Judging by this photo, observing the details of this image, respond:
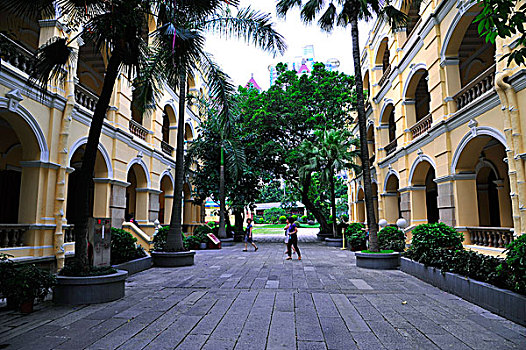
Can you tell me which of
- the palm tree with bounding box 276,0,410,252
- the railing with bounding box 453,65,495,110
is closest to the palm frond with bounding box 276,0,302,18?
the palm tree with bounding box 276,0,410,252

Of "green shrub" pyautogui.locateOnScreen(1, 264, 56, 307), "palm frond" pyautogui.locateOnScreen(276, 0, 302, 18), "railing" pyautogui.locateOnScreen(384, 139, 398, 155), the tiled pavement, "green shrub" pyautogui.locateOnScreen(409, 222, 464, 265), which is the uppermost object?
"palm frond" pyautogui.locateOnScreen(276, 0, 302, 18)

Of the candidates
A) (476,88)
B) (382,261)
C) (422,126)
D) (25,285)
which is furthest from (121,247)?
(422,126)

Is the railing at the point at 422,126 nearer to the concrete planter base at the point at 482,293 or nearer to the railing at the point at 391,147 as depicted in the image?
the railing at the point at 391,147

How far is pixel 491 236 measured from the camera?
450 inches

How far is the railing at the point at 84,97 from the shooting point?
461 inches

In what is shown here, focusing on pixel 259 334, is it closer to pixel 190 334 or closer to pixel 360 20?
pixel 190 334

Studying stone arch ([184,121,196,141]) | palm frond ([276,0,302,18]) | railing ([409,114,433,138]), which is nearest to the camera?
palm frond ([276,0,302,18])

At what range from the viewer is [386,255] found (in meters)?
11.2

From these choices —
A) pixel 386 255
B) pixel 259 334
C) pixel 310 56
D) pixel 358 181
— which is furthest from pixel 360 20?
pixel 310 56

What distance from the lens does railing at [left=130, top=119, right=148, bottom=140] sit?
16114 mm

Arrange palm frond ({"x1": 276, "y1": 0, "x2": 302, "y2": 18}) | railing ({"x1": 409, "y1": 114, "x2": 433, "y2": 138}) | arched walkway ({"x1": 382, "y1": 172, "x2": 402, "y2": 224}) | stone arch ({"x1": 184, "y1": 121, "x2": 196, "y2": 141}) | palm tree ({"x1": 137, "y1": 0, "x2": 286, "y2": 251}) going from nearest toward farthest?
palm tree ({"x1": 137, "y1": 0, "x2": 286, "y2": 251}) → palm frond ({"x1": 276, "y1": 0, "x2": 302, "y2": 18}) → railing ({"x1": 409, "y1": 114, "x2": 433, "y2": 138}) → arched walkway ({"x1": 382, "y1": 172, "x2": 402, "y2": 224}) → stone arch ({"x1": 184, "y1": 121, "x2": 196, "y2": 141})

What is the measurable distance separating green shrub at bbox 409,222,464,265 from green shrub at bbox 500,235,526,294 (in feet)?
9.84

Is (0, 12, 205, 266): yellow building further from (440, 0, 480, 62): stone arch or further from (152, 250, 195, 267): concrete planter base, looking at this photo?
(440, 0, 480, 62): stone arch

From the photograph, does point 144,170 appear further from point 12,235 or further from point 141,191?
point 12,235
